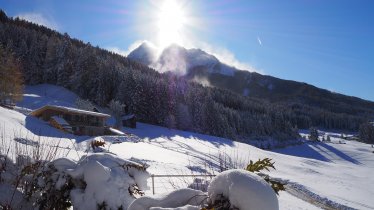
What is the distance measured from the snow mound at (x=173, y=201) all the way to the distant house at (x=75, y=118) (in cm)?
4364

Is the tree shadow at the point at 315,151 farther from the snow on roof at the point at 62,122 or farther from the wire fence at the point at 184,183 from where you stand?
the wire fence at the point at 184,183

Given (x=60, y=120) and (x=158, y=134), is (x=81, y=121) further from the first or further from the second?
(x=158, y=134)

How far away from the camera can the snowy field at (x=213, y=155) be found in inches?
879

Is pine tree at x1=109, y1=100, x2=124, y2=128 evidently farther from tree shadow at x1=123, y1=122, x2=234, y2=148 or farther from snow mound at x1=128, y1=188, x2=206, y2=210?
snow mound at x1=128, y1=188, x2=206, y2=210

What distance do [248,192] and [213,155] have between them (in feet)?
87.8

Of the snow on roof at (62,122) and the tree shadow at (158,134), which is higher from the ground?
the snow on roof at (62,122)

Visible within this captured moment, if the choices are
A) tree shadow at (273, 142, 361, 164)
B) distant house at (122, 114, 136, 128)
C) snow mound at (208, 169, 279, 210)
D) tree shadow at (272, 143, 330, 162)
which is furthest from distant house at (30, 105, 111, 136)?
tree shadow at (272, 143, 330, 162)

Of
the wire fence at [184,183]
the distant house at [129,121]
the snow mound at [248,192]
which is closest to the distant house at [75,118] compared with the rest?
the distant house at [129,121]

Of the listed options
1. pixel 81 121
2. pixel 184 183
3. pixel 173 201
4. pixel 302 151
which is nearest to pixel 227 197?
pixel 173 201

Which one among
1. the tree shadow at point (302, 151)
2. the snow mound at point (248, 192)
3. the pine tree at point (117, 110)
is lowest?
the tree shadow at point (302, 151)

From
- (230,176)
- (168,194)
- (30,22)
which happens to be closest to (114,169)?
(168,194)

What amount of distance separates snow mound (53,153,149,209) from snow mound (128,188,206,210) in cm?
89

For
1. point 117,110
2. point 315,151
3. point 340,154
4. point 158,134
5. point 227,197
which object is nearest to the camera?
point 227,197

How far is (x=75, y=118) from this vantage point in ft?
160
